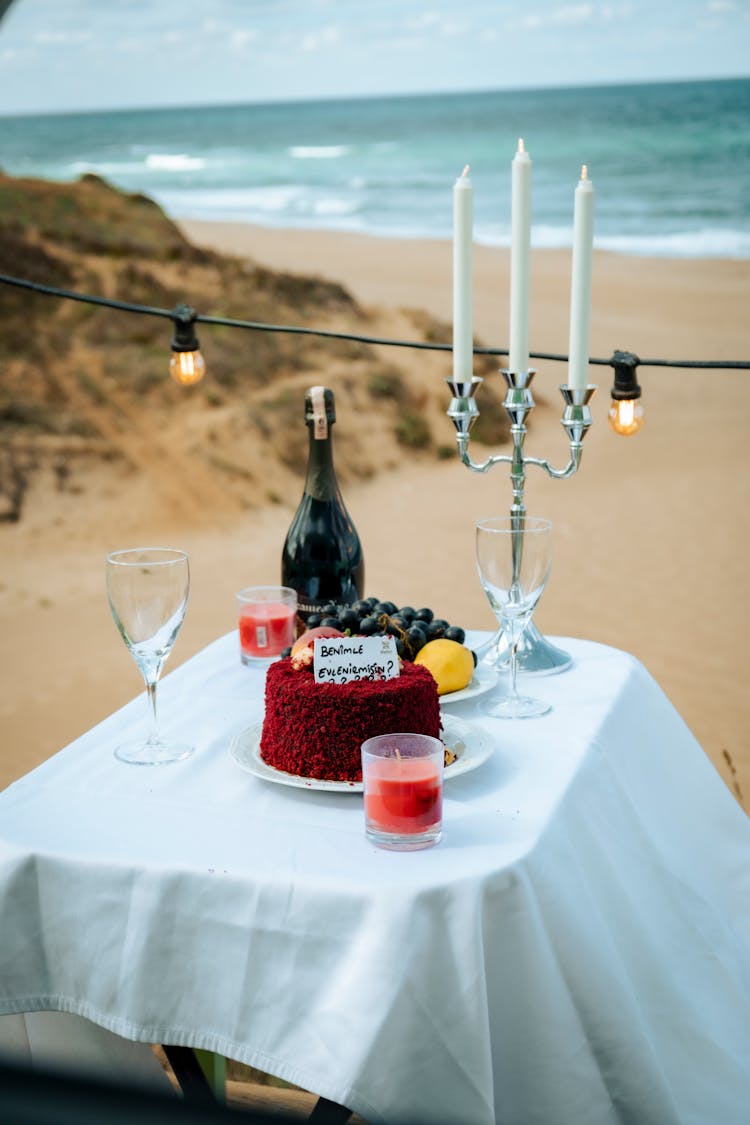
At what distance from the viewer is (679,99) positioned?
1019 inches

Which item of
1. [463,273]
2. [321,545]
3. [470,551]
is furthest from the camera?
[470,551]

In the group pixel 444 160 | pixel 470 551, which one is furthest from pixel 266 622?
pixel 444 160

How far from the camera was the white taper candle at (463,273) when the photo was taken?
142 cm

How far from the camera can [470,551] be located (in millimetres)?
6898

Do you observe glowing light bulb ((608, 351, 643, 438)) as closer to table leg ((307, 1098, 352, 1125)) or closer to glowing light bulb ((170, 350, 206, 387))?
glowing light bulb ((170, 350, 206, 387))

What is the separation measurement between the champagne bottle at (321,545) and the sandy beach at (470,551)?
2.01 meters

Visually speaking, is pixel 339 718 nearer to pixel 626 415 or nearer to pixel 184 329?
pixel 626 415

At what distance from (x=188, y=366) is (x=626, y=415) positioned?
2.31ft

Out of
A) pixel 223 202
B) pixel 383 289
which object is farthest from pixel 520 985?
pixel 223 202

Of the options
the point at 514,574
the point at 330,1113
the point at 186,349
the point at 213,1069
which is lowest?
the point at 213,1069

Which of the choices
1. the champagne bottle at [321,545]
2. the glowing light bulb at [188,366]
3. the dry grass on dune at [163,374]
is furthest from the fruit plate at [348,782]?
the dry grass on dune at [163,374]

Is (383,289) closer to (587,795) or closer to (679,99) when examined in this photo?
(679,99)

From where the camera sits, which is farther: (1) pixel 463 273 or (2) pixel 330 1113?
(1) pixel 463 273

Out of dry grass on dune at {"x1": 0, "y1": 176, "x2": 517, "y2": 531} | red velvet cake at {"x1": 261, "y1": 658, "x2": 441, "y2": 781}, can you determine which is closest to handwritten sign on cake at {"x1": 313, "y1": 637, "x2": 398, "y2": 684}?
red velvet cake at {"x1": 261, "y1": 658, "x2": 441, "y2": 781}
